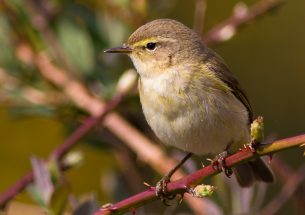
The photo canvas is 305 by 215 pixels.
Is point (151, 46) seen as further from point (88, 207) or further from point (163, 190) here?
point (88, 207)

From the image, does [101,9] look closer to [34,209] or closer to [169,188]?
[34,209]

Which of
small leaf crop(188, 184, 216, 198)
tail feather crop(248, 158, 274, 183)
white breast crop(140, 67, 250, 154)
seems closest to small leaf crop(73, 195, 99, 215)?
small leaf crop(188, 184, 216, 198)

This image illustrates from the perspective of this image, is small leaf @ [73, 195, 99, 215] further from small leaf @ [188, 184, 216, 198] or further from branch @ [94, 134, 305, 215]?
small leaf @ [188, 184, 216, 198]

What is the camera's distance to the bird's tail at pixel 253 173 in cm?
340

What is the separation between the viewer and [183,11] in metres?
5.28

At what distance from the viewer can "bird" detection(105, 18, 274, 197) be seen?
3.18 m

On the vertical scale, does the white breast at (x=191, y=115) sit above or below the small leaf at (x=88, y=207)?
above

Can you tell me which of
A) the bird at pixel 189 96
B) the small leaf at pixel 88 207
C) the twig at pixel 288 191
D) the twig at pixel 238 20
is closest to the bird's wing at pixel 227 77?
the bird at pixel 189 96

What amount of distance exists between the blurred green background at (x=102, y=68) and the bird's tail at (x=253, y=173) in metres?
0.63

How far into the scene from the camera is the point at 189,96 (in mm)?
3170

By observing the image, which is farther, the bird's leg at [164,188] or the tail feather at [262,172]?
the tail feather at [262,172]

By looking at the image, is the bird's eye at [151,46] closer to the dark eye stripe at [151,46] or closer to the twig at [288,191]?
the dark eye stripe at [151,46]

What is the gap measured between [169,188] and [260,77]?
3.20 m

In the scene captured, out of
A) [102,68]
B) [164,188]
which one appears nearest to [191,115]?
[164,188]
